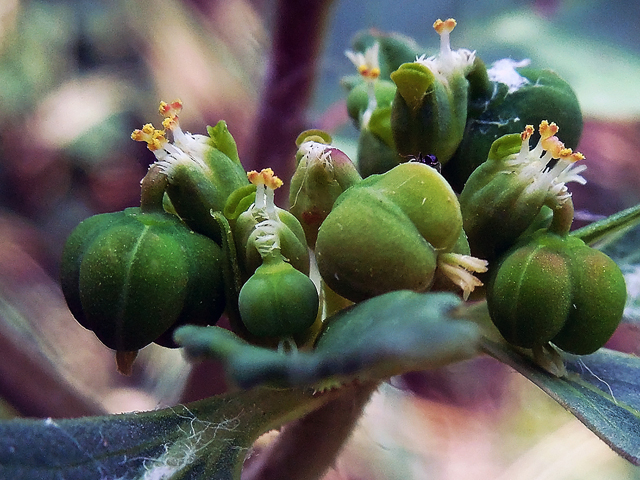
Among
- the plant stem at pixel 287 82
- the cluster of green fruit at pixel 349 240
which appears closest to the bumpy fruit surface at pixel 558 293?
the cluster of green fruit at pixel 349 240

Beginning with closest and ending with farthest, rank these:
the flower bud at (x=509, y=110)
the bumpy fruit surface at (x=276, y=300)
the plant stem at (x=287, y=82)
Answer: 1. the bumpy fruit surface at (x=276, y=300)
2. the flower bud at (x=509, y=110)
3. the plant stem at (x=287, y=82)

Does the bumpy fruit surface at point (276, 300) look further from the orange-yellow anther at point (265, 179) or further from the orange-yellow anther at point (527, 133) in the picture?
the orange-yellow anther at point (527, 133)

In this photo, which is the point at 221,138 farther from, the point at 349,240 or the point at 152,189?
the point at 349,240

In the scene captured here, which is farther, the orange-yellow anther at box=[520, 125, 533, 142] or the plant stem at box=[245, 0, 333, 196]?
the plant stem at box=[245, 0, 333, 196]

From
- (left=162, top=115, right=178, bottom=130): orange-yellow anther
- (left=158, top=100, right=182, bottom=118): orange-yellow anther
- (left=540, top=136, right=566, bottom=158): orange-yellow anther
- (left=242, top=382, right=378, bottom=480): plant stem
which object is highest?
(left=540, top=136, right=566, bottom=158): orange-yellow anther

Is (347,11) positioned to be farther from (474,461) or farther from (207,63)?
(474,461)

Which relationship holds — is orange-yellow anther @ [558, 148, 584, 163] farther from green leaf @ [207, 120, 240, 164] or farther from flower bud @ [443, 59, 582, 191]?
green leaf @ [207, 120, 240, 164]

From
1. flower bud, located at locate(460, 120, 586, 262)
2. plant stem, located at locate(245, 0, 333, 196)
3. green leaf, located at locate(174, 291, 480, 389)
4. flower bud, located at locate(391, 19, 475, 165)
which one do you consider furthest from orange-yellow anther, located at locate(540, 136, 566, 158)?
plant stem, located at locate(245, 0, 333, 196)
